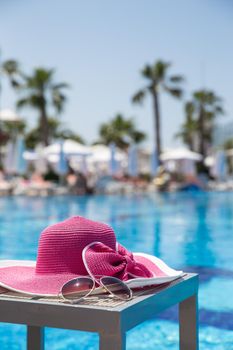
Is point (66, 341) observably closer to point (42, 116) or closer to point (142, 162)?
point (42, 116)

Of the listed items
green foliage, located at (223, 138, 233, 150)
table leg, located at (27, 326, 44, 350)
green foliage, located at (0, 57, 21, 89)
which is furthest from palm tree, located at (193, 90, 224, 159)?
table leg, located at (27, 326, 44, 350)

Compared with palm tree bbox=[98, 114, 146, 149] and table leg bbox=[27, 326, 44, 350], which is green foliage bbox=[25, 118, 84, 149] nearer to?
palm tree bbox=[98, 114, 146, 149]

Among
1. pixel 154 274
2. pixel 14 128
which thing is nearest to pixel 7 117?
pixel 14 128

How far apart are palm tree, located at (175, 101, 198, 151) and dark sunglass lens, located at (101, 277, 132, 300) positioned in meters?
49.3

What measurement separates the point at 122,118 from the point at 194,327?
172 ft

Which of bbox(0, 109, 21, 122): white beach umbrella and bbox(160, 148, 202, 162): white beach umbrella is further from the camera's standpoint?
bbox(160, 148, 202, 162): white beach umbrella

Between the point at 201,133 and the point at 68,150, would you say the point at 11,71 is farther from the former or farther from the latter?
the point at 201,133

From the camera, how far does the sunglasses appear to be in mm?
1857

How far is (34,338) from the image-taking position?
98.7 inches

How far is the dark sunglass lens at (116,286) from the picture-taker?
1876mm

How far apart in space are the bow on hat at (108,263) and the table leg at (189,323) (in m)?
0.22

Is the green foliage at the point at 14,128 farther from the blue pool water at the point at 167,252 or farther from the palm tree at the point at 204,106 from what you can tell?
the blue pool water at the point at 167,252

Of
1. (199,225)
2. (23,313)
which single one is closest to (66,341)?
(23,313)

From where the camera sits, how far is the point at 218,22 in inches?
953
